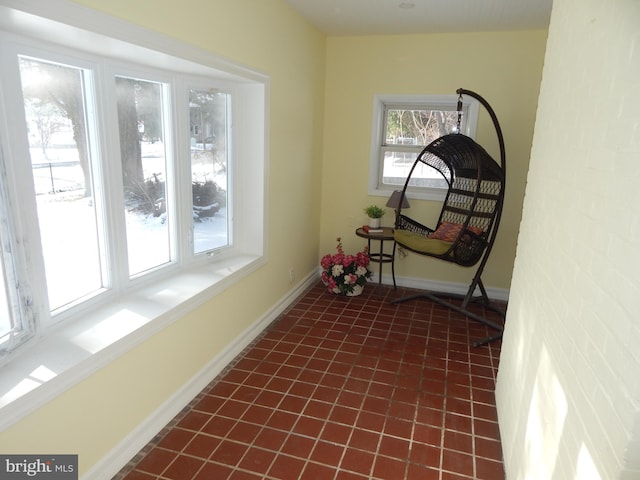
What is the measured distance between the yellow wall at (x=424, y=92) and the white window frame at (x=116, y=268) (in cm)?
151

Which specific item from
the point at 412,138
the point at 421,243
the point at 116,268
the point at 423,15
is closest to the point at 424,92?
the point at 412,138

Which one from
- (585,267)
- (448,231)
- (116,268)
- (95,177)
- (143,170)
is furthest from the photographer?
(448,231)

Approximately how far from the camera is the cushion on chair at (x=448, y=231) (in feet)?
12.8

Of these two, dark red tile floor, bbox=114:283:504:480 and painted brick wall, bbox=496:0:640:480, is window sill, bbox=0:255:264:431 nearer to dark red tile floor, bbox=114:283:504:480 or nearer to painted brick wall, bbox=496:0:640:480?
dark red tile floor, bbox=114:283:504:480

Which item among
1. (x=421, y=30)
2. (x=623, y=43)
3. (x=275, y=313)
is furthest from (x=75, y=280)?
(x=421, y=30)

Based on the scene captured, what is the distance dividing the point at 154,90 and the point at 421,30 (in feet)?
8.66

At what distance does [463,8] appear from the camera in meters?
3.26

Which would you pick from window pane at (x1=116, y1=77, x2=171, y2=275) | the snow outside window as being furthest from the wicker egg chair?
window pane at (x1=116, y1=77, x2=171, y2=275)

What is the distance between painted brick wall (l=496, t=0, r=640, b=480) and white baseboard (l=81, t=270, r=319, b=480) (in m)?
1.74

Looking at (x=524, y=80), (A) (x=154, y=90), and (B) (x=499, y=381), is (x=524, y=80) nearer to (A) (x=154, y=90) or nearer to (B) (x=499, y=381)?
Answer: (B) (x=499, y=381)

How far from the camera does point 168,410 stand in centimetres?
233

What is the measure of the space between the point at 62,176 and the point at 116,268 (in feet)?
1.85

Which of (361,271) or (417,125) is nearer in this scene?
(361,271)

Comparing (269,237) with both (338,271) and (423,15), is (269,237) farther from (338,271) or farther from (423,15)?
(423,15)
